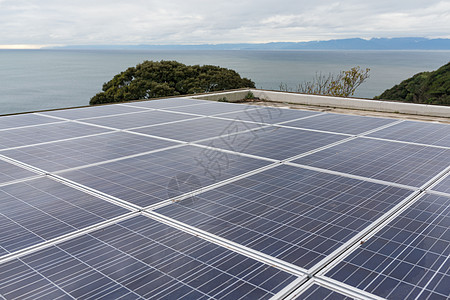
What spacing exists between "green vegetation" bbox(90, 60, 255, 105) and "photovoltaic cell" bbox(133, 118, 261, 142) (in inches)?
1117

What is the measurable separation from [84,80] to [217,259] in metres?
155

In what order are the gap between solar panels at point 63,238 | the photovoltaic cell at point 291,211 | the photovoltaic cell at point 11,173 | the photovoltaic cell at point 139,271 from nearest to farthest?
1. the photovoltaic cell at point 139,271
2. the gap between solar panels at point 63,238
3. the photovoltaic cell at point 291,211
4. the photovoltaic cell at point 11,173

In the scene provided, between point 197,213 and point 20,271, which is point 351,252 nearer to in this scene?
point 197,213

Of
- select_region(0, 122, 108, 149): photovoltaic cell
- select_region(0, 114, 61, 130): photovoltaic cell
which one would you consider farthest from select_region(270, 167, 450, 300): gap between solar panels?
select_region(0, 114, 61, 130): photovoltaic cell

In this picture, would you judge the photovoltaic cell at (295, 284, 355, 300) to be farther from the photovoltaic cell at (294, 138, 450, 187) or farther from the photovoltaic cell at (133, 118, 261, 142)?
the photovoltaic cell at (133, 118, 261, 142)

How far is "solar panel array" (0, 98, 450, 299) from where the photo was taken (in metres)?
4.44

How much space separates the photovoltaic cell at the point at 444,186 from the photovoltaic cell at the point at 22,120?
1196 cm

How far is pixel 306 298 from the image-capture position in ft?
13.5

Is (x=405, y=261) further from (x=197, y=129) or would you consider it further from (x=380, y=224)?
(x=197, y=129)

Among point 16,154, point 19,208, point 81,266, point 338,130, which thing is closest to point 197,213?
point 81,266

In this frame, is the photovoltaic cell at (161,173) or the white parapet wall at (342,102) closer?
the photovoltaic cell at (161,173)

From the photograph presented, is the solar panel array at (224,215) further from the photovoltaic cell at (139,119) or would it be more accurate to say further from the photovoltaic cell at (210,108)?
the photovoltaic cell at (210,108)

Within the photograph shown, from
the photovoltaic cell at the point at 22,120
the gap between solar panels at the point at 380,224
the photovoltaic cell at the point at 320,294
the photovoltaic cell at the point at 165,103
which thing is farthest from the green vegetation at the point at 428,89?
the photovoltaic cell at the point at 320,294

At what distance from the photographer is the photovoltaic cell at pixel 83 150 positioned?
9.05 metres
